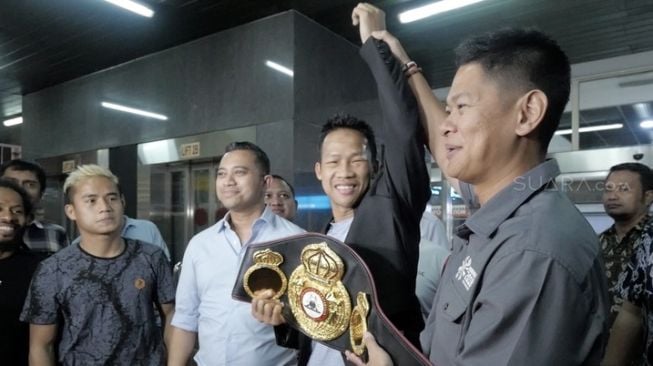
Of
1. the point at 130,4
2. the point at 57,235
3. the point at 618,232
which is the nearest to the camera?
the point at 57,235

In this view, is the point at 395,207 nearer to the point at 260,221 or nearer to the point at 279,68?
the point at 260,221

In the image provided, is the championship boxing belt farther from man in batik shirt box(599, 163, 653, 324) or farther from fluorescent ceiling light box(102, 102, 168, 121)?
fluorescent ceiling light box(102, 102, 168, 121)

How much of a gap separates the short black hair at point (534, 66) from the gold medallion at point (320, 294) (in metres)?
0.50

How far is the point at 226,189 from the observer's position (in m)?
1.86

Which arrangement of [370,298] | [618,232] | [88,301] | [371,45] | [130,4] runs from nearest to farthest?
[370,298], [371,45], [88,301], [618,232], [130,4]

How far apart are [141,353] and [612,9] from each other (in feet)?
14.7

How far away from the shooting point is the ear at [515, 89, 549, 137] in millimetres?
745

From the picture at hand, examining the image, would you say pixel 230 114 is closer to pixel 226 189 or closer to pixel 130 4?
pixel 130 4

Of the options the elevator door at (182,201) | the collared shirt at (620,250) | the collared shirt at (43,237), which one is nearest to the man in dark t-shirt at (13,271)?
the collared shirt at (43,237)

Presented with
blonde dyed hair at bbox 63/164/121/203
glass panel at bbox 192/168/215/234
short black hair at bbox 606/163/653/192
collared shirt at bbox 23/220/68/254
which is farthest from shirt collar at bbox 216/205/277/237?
glass panel at bbox 192/168/215/234

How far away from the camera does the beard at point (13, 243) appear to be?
6.40 feet

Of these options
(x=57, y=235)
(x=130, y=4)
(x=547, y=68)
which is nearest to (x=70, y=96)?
(x=130, y=4)

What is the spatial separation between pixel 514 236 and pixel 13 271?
81.4 inches

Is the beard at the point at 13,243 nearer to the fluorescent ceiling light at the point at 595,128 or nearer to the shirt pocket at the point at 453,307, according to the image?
the shirt pocket at the point at 453,307
